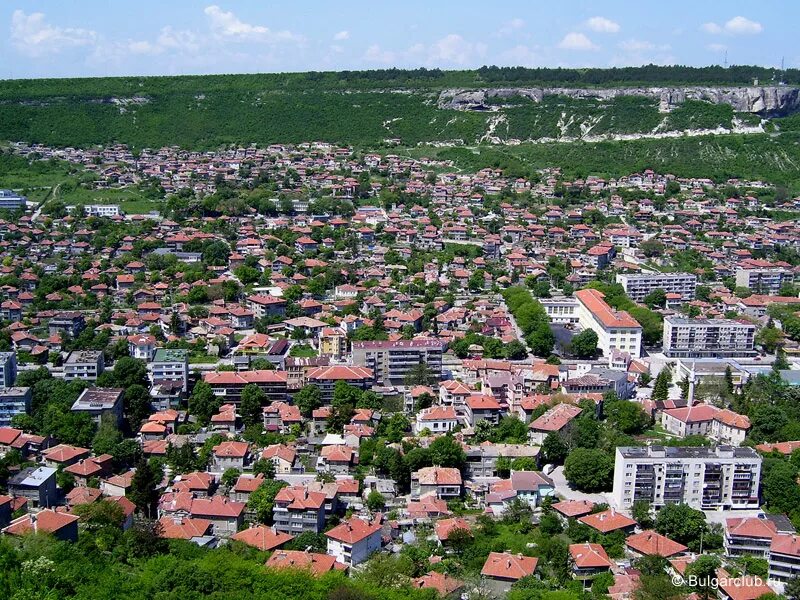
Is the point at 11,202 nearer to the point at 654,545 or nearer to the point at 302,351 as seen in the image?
the point at 302,351

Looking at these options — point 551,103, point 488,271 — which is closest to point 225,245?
point 488,271

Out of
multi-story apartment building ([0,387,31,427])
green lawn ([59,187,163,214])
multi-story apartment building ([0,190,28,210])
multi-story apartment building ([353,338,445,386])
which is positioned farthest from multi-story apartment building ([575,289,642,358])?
multi-story apartment building ([0,190,28,210])

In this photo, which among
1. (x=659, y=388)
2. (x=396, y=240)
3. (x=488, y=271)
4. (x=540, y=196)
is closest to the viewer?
(x=659, y=388)

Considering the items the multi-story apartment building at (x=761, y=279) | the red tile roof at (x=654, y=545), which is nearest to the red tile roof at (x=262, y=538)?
the red tile roof at (x=654, y=545)

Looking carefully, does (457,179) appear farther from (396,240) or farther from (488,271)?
(488,271)

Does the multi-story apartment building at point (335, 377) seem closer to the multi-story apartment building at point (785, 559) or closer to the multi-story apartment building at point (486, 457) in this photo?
the multi-story apartment building at point (486, 457)

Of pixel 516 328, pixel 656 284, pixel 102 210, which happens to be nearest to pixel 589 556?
pixel 516 328

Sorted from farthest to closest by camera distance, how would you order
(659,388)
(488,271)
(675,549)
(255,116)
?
1. (255,116)
2. (488,271)
3. (659,388)
4. (675,549)
